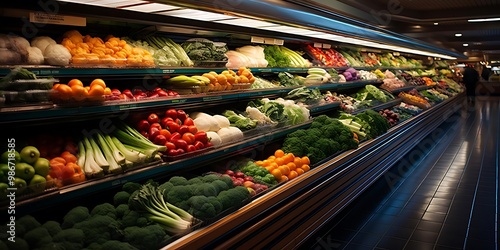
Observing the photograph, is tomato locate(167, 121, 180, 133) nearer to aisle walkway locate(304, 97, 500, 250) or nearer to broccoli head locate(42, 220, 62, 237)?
broccoli head locate(42, 220, 62, 237)

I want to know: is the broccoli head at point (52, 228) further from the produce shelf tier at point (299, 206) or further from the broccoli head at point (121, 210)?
the produce shelf tier at point (299, 206)

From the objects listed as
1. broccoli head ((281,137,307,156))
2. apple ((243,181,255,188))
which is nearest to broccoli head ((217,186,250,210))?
apple ((243,181,255,188))

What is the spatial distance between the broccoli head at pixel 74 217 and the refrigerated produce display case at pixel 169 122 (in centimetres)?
1

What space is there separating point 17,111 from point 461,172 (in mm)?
6988

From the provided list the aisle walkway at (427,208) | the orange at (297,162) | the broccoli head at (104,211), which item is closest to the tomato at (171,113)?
the broccoli head at (104,211)

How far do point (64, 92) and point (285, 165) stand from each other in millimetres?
2278

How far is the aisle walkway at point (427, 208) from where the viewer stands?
441 cm

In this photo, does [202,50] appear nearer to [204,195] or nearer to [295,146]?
[295,146]

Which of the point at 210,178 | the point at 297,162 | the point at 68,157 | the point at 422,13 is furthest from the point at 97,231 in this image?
the point at 422,13

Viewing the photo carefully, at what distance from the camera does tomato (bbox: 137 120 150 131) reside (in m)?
3.44

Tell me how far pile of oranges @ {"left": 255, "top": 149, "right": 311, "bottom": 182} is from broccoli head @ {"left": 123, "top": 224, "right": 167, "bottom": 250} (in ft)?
5.61

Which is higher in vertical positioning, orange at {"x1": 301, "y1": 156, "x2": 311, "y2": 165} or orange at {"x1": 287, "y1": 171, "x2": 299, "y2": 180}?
orange at {"x1": 301, "y1": 156, "x2": 311, "y2": 165}

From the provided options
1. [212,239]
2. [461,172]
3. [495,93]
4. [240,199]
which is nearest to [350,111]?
[461,172]

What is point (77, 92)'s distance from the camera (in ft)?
8.83
